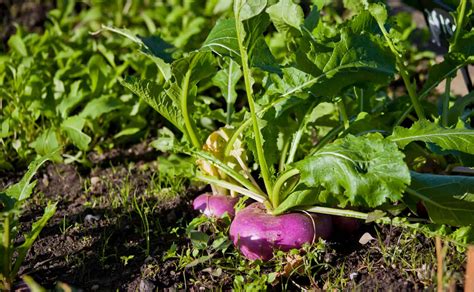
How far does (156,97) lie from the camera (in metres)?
2.56

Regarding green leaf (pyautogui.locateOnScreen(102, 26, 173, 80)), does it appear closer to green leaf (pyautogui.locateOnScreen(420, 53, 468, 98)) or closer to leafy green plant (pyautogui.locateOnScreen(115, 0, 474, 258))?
leafy green plant (pyautogui.locateOnScreen(115, 0, 474, 258))

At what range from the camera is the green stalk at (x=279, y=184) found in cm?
231

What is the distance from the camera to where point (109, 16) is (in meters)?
4.64

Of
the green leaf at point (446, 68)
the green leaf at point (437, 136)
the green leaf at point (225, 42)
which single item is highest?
the green leaf at point (225, 42)

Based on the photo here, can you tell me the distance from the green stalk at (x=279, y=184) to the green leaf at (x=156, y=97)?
0.47m

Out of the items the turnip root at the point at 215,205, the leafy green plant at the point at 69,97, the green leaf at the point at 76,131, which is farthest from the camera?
the leafy green plant at the point at 69,97

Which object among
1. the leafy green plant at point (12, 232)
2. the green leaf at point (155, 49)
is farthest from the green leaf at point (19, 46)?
the leafy green plant at point (12, 232)

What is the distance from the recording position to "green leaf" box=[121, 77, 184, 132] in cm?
249

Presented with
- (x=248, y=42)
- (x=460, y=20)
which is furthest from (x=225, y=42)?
(x=460, y=20)

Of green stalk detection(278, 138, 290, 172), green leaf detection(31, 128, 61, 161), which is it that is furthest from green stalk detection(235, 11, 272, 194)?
green leaf detection(31, 128, 61, 161)

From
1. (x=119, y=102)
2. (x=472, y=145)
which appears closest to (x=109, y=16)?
(x=119, y=102)

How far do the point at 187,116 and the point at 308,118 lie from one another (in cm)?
46

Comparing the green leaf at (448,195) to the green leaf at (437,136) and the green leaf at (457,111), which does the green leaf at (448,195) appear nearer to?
the green leaf at (437,136)

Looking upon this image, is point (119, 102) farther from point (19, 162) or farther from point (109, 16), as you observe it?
point (109, 16)
